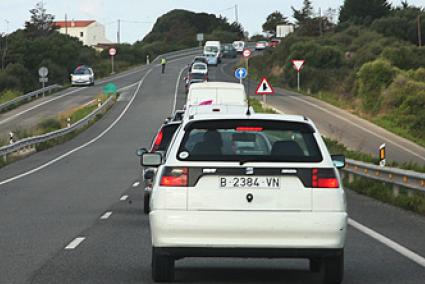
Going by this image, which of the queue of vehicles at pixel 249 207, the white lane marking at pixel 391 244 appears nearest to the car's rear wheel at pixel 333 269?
the queue of vehicles at pixel 249 207

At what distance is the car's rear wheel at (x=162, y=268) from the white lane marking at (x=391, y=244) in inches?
123

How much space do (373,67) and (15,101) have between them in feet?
86.9

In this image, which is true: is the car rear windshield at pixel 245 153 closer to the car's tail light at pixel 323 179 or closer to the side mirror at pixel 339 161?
the car's tail light at pixel 323 179

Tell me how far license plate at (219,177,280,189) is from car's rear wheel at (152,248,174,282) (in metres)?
0.97

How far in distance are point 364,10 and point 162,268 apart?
140 meters

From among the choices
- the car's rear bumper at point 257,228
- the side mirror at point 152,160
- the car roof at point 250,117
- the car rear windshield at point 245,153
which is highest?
the car roof at point 250,117

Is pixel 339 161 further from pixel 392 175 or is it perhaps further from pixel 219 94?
pixel 219 94

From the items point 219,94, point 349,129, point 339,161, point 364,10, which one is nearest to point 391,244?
point 339,161

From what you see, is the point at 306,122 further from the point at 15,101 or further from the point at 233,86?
the point at 15,101

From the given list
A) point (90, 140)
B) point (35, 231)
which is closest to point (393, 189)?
point (35, 231)

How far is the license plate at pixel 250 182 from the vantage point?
9.04 meters

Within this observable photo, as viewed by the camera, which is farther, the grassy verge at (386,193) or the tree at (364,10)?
the tree at (364,10)

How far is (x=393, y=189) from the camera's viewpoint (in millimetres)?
21094

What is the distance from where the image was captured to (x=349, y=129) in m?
54.5
